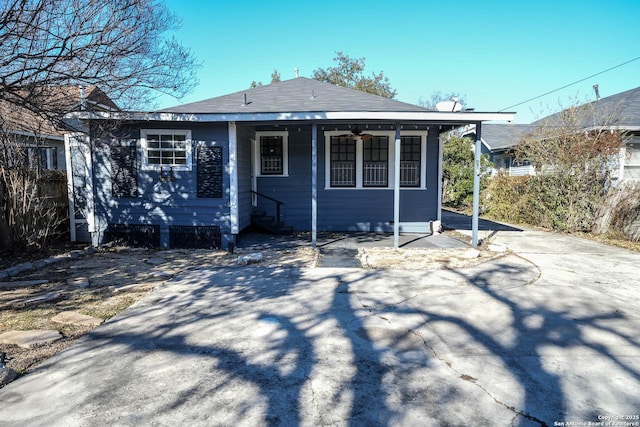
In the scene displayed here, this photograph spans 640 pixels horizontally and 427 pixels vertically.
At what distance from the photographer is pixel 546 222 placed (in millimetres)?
10570

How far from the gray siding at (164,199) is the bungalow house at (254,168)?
0.07 feet

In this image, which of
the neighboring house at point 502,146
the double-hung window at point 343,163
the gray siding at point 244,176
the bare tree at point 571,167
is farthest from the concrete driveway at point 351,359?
the neighboring house at point 502,146

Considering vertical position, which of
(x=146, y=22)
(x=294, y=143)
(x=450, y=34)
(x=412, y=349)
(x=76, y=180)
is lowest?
(x=412, y=349)

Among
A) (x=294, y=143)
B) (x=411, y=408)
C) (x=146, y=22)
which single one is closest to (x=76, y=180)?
(x=146, y=22)

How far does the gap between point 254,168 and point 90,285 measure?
5.27 m

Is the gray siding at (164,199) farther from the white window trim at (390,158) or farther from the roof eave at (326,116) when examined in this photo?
the white window trim at (390,158)

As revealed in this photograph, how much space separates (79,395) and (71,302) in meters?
2.31

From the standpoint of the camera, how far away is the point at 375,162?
9.84 m

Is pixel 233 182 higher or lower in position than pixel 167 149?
lower

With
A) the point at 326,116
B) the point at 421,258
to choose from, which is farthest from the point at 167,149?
the point at 421,258

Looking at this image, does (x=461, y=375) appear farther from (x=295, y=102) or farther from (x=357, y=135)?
(x=295, y=102)

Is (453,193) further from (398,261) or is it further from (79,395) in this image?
(79,395)

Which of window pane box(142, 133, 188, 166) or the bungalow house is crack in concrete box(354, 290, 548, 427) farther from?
window pane box(142, 133, 188, 166)

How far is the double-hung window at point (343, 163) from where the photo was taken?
385 inches
